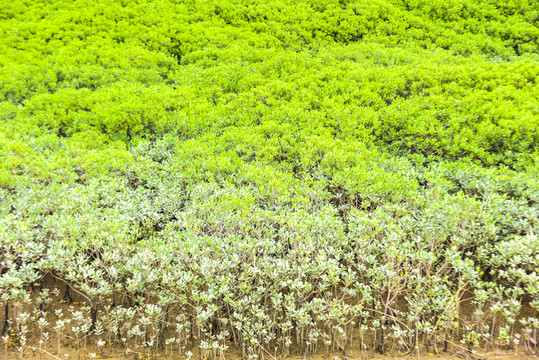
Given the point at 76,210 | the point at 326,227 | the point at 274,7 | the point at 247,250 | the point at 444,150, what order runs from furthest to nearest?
the point at 274,7, the point at 444,150, the point at 76,210, the point at 326,227, the point at 247,250

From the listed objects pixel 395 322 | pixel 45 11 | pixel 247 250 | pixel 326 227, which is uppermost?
pixel 45 11

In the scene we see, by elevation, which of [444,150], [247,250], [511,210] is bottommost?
[247,250]

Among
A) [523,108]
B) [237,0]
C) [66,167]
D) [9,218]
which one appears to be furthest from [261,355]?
[237,0]

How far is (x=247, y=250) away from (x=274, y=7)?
1513cm

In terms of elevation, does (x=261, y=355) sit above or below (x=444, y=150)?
below

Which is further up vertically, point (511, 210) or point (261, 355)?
point (511, 210)

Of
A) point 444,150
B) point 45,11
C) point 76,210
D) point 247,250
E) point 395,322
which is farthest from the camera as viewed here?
point 45,11

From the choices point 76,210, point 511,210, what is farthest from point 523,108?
point 76,210

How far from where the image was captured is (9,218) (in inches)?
172

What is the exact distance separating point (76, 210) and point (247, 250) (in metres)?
3.25

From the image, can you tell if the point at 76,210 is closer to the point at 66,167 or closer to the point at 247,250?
the point at 66,167

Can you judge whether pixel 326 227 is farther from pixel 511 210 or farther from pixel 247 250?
pixel 511 210

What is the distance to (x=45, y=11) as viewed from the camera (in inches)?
546

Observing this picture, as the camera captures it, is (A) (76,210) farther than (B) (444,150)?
No
